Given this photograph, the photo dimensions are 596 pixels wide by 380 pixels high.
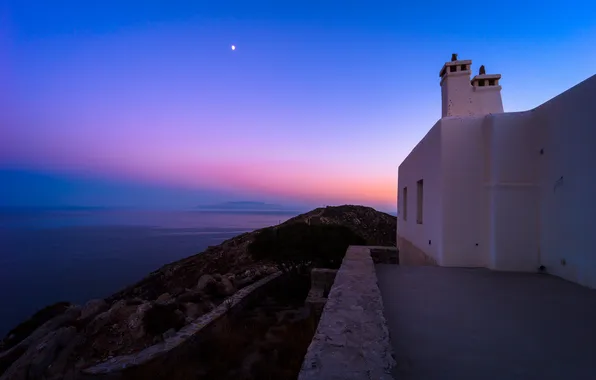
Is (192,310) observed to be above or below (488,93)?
below

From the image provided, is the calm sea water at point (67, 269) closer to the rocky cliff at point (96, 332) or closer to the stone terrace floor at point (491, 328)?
the rocky cliff at point (96, 332)

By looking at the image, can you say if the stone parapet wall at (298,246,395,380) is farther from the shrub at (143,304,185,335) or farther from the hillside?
the hillside

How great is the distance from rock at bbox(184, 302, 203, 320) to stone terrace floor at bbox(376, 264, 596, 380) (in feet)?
18.5

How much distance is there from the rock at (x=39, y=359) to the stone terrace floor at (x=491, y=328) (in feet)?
23.1

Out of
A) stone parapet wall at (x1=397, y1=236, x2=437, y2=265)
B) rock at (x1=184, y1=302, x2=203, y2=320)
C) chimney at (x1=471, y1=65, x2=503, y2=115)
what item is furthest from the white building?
rock at (x1=184, y1=302, x2=203, y2=320)

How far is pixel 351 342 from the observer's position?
1951 mm

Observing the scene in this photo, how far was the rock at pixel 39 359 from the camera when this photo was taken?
6.42 m

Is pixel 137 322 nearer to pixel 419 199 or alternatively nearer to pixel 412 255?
pixel 412 255

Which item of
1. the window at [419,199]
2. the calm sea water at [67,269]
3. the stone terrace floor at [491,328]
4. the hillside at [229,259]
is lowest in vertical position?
the calm sea water at [67,269]

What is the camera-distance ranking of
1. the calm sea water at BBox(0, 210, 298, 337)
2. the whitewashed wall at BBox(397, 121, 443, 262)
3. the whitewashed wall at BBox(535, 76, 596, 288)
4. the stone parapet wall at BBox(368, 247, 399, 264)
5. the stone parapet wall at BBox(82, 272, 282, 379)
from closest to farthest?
1. the whitewashed wall at BBox(535, 76, 596, 288)
2. the stone parapet wall at BBox(82, 272, 282, 379)
3. the whitewashed wall at BBox(397, 121, 443, 262)
4. the stone parapet wall at BBox(368, 247, 399, 264)
5. the calm sea water at BBox(0, 210, 298, 337)

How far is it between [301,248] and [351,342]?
25.5ft

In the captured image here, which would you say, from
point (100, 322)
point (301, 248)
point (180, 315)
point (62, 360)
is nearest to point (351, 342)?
point (180, 315)

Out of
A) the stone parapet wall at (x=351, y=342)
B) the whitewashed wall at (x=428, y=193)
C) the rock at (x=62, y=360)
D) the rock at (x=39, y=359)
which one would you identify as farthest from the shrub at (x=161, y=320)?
the stone parapet wall at (x=351, y=342)

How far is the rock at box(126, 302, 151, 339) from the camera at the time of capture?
770 cm
